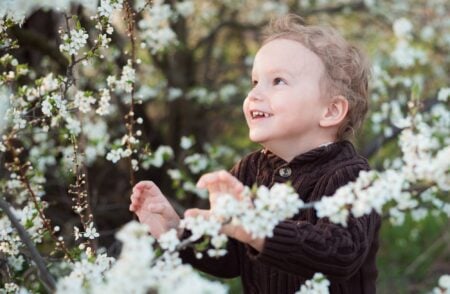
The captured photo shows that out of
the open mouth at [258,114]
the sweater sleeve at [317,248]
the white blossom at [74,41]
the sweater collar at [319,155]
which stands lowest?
the sweater sleeve at [317,248]

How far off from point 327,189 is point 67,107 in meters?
0.95

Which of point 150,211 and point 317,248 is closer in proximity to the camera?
point 317,248

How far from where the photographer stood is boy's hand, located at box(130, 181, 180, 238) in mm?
2221

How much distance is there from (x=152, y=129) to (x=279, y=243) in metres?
2.99

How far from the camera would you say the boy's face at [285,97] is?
91.5 inches

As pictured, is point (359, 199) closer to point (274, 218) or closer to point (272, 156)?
point (274, 218)

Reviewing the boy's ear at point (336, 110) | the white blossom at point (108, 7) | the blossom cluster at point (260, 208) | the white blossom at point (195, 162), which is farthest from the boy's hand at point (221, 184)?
the white blossom at point (195, 162)

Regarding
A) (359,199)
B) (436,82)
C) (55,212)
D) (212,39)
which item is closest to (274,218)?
(359,199)

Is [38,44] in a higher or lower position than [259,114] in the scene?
higher

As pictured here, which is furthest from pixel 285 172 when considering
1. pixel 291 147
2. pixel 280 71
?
pixel 280 71

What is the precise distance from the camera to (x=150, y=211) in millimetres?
2217

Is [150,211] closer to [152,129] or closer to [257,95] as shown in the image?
[257,95]

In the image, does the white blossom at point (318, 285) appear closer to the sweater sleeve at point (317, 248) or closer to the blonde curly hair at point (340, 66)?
the sweater sleeve at point (317, 248)

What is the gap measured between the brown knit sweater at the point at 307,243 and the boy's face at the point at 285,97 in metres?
0.09
